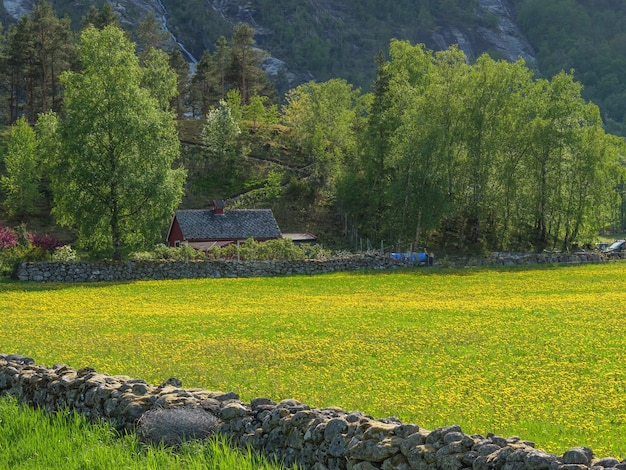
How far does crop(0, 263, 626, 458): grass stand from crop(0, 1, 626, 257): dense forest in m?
13.1

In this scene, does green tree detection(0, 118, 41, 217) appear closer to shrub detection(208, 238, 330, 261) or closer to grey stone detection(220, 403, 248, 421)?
shrub detection(208, 238, 330, 261)

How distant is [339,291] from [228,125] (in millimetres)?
58729

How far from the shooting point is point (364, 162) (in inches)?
3066

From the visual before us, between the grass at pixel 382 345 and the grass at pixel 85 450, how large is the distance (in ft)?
14.6

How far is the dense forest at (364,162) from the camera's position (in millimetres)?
54656

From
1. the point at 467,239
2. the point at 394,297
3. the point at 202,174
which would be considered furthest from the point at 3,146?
the point at 394,297

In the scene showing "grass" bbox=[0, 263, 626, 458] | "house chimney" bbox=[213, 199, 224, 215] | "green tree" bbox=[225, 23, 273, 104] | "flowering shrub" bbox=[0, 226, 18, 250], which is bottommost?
"grass" bbox=[0, 263, 626, 458]

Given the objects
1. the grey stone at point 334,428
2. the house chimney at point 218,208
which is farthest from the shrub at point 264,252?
the grey stone at point 334,428

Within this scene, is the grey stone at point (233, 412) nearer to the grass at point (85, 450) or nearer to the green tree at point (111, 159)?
the grass at point (85, 450)

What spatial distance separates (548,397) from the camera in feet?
52.8

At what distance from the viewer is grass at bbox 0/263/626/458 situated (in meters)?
15.3

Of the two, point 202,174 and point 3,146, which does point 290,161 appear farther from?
point 3,146

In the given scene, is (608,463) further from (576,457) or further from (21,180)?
(21,180)

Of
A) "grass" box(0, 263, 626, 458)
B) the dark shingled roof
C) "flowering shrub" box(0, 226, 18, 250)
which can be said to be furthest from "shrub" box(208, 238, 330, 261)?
"flowering shrub" box(0, 226, 18, 250)
